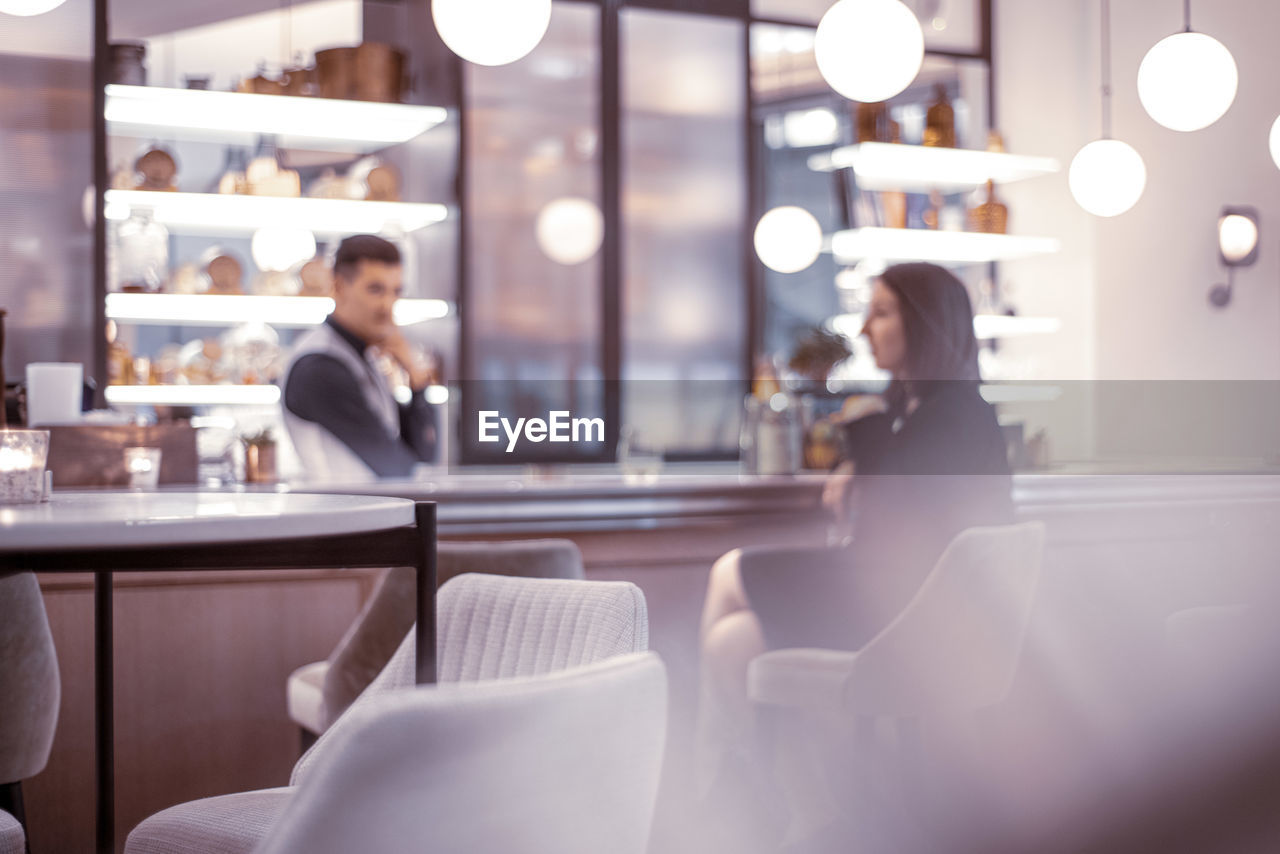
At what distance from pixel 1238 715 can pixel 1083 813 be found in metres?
0.46

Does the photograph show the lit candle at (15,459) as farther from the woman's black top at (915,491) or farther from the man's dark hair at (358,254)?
the man's dark hair at (358,254)

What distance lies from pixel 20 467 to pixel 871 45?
2.73 meters

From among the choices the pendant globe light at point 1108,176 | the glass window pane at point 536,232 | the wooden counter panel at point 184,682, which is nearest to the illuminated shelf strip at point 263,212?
the glass window pane at point 536,232

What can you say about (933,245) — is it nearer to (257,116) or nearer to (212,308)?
(257,116)

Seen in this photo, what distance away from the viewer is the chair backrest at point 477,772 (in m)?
0.87

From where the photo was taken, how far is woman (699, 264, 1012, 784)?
8.66 ft

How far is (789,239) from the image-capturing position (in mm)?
5156

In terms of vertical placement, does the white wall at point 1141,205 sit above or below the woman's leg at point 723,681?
above

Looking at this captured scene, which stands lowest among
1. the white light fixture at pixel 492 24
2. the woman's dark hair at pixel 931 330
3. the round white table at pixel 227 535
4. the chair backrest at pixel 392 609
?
the chair backrest at pixel 392 609

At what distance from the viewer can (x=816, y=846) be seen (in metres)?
2.78

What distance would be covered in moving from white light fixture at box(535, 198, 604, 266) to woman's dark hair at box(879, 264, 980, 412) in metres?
2.46

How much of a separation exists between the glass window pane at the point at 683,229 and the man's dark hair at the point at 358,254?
6.31ft

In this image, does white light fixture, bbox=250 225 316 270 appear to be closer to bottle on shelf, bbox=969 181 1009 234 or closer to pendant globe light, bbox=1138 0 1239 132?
bottle on shelf, bbox=969 181 1009 234

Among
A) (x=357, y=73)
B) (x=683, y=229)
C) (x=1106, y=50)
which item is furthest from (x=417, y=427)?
(x=1106, y=50)
